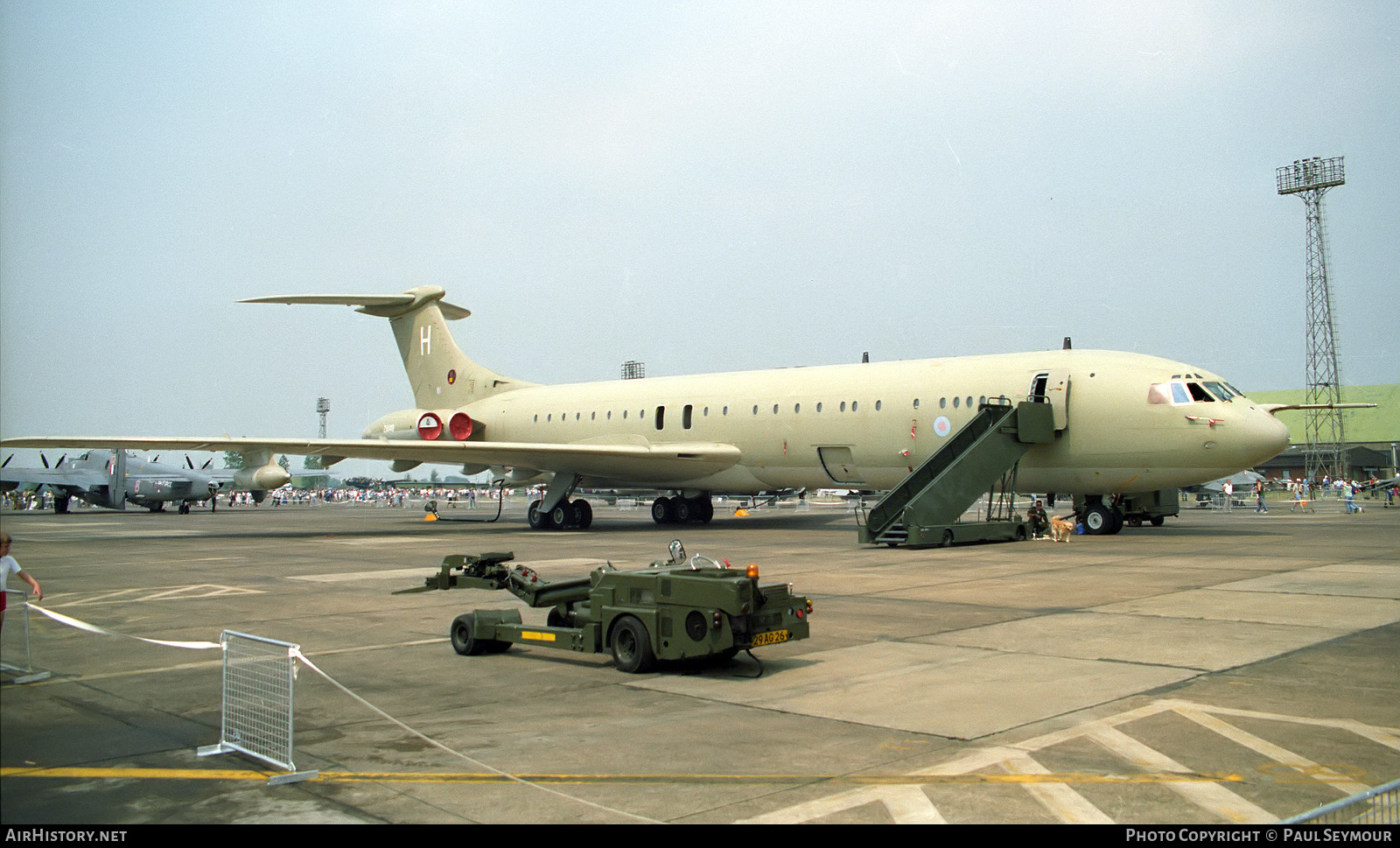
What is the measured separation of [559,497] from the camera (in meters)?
31.6

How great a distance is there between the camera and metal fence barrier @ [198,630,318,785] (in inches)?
237

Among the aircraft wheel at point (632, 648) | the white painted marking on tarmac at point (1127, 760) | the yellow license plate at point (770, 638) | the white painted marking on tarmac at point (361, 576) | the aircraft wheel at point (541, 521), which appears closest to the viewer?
the white painted marking on tarmac at point (1127, 760)

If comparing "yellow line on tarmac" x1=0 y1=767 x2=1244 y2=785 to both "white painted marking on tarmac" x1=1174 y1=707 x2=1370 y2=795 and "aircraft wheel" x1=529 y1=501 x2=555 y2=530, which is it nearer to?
"white painted marking on tarmac" x1=1174 y1=707 x2=1370 y2=795

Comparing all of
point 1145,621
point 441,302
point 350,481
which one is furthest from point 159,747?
point 350,481

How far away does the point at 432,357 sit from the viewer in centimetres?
3775

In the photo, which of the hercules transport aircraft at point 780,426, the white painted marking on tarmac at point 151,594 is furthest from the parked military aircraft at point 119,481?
the white painted marking on tarmac at point 151,594

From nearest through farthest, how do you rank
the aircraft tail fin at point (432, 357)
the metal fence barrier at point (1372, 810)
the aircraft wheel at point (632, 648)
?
1. the metal fence barrier at point (1372, 810)
2. the aircraft wheel at point (632, 648)
3. the aircraft tail fin at point (432, 357)

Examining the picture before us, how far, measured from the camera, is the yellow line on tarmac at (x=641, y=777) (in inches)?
216

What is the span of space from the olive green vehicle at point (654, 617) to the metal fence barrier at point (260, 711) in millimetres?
1936

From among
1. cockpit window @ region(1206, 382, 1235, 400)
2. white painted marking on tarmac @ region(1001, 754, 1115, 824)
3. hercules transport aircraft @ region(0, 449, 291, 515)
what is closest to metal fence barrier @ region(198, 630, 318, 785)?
white painted marking on tarmac @ region(1001, 754, 1115, 824)

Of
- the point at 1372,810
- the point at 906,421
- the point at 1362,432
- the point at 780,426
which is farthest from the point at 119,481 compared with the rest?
the point at 1362,432

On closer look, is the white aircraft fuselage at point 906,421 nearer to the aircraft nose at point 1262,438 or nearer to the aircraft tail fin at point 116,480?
the aircraft nose at point 1262,438

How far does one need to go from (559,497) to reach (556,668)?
2272 centimetres

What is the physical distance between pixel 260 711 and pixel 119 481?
4539 centimetres
